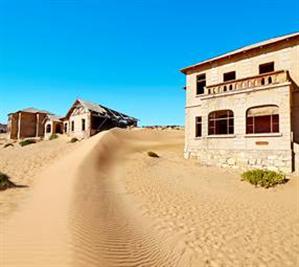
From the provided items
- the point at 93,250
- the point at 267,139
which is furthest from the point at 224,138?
the point at 93,250

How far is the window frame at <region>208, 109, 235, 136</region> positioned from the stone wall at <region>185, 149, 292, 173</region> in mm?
1589

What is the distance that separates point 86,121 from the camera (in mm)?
40312

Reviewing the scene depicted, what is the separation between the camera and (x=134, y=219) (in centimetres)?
1009

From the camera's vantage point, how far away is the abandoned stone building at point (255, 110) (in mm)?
17859

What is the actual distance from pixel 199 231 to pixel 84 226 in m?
3.82

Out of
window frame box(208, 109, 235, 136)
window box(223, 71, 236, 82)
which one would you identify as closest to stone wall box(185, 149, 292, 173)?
window frame box(208, 109, 235, 136)

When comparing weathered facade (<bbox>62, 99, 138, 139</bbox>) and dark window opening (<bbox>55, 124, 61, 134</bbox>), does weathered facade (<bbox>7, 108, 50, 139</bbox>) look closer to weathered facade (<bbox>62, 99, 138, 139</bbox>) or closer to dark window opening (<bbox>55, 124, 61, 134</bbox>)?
dark window opening (<bbox>55, 124, 61, 134</bbox>)

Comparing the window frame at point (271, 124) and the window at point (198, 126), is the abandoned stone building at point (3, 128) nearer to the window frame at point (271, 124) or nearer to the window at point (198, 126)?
the window at point (198, 126)

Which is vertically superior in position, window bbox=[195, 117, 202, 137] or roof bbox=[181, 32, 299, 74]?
roof bbox=[181, 32, 299, 74]

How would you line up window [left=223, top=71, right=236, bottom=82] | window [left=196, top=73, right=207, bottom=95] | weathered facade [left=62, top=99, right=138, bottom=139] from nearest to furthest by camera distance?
window [left=223, top=71, right=236, bottom=82] < window [left=196, top=73, right=207, bottom=95] < weathered facade [left=62, top=99, right=138, bottom=139]

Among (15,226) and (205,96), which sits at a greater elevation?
(205,96)

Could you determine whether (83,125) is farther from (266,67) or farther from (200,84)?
(266,67)

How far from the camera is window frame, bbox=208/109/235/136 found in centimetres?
2102

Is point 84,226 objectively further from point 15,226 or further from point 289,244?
point 289,244
